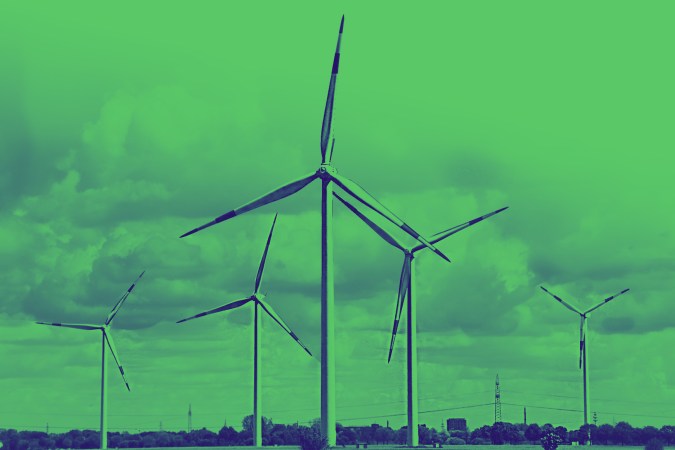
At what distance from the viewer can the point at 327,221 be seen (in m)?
115

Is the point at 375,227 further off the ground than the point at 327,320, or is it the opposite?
the point at 375,227

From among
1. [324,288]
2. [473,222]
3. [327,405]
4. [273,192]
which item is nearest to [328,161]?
[273,192]

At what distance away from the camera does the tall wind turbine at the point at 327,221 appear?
373ft

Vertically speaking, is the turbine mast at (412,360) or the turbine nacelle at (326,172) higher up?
the turbine nacelle at (326,172)

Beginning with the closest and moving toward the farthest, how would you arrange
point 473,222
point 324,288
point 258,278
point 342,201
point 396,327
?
point 324,288, point 342,201, point 473,222, point 396,327, point 258,278

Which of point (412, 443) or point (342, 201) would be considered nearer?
point (342, 201)

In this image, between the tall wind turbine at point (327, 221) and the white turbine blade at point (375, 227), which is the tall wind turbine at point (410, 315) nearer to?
the white turbine blade at point (375, 227)

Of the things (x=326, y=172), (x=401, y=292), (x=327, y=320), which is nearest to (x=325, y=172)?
(x=326, y=172)

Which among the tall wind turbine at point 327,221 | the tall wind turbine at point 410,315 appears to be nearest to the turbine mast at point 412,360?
the tall wind turbine at point 410,315

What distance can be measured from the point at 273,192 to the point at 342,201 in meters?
8.66

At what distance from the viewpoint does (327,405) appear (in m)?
115

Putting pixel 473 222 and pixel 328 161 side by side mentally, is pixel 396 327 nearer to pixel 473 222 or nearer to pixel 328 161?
pixel 473 222

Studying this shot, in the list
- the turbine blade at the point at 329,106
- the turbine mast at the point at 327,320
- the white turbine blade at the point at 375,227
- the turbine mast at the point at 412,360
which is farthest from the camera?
Answer: the turbine mast at the point at 412,360

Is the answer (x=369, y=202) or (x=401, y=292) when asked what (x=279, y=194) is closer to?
(x=369, y=202)
